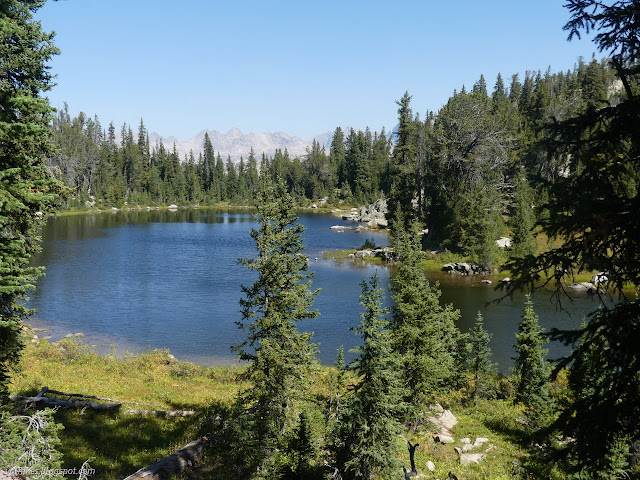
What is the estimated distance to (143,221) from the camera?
121688 millimetres

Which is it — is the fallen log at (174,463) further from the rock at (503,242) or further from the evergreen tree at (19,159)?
the rock at (503,242)

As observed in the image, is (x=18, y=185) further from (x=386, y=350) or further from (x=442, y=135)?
(x=442, y=135)

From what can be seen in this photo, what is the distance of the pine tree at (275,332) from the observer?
16.5 m

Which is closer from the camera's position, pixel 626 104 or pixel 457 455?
pixel 626 104

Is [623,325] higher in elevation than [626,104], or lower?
lower

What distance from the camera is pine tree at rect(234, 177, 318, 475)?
16547mm

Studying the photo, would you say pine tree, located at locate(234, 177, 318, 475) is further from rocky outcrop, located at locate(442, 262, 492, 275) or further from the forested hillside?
rocky outcrop, located at locate(442, 262, 492, 275)

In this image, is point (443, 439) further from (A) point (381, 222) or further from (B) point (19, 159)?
(A) point (381, 222)

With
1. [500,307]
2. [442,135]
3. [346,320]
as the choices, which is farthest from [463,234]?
[346,320]

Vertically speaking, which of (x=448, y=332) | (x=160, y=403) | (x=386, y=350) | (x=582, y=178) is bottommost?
(x=160, y=403)

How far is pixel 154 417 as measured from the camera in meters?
22.4

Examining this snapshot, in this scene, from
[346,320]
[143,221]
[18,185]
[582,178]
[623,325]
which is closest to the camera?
[623,325]

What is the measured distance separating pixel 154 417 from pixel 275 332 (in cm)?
986

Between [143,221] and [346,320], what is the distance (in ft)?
315
